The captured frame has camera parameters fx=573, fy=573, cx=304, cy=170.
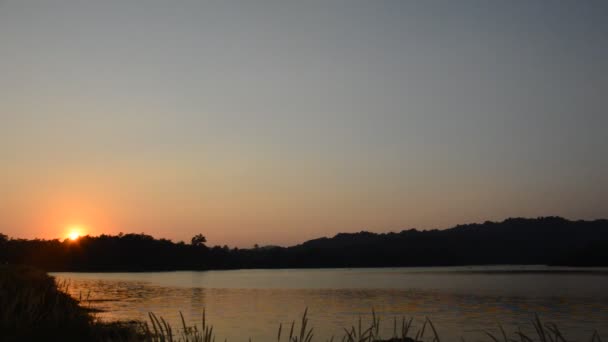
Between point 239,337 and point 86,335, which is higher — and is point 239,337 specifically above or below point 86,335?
below

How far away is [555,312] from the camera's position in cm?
6562

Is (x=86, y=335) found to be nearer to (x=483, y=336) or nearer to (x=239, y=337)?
(x=239, y=337)

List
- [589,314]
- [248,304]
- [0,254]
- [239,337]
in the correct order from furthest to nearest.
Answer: [0,254] → [248,304] → [589,314] → [239,337]

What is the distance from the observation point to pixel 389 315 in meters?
63.4

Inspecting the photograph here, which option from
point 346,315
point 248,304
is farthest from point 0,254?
point 346,315

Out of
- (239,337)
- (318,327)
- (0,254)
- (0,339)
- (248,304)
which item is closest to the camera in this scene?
(0,339)

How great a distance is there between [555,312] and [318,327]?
30.6 m

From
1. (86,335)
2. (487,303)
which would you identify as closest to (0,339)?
(86,335)

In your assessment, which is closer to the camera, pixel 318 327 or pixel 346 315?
pixel 318 327

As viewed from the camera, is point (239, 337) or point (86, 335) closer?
point (86, 335)

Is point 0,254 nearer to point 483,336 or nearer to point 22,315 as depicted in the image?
point 483,336

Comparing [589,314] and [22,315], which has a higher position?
[22,315]

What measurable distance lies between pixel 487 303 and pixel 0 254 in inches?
6534

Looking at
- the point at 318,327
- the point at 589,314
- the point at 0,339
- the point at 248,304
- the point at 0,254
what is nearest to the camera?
the point at 0,339
